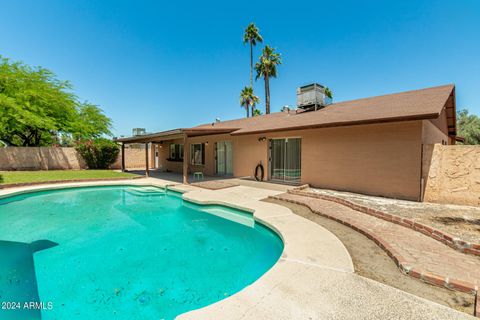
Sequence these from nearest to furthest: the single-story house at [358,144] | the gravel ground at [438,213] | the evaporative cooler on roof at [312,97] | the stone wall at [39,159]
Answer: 1. the gravel ground at [438,213]
2. the single-story house at [358,144]
3. the evaporative cooler on roof at [312,97]
4. the stone wall at [39,159]

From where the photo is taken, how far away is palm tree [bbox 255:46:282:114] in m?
27.2

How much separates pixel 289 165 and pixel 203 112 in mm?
22594

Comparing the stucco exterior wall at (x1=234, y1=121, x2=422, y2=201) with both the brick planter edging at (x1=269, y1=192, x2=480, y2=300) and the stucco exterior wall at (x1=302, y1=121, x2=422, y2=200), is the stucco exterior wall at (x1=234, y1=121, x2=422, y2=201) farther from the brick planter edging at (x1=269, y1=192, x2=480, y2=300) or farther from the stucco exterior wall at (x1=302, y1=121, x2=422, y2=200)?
the brick planter edging at (x1=269, y1=192, x2=480, y2=300)

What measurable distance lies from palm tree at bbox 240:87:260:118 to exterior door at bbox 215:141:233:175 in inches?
632

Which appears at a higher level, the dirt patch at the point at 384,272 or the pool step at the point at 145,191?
the dirt patch at the point at 384,272

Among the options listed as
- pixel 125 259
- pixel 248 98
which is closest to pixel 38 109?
pixel 125 259

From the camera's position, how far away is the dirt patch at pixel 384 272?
2727 millimetres

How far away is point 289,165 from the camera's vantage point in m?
11.7

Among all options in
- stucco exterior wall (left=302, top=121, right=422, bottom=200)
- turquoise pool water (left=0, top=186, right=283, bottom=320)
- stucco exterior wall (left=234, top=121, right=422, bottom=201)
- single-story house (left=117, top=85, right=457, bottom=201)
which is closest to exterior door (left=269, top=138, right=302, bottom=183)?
single-story house (left=117, top=85, right=457, bottom=201)

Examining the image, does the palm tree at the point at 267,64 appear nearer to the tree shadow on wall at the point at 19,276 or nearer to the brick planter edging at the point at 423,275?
the brick planter edging at the point at 423,275

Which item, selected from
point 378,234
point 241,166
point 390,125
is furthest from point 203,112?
point 378,234

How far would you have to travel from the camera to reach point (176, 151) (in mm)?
19438

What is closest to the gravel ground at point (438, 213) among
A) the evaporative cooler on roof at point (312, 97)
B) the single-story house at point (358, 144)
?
the single-story house at point (358, 144)

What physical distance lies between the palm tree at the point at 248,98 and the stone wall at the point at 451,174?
24.3 metres
